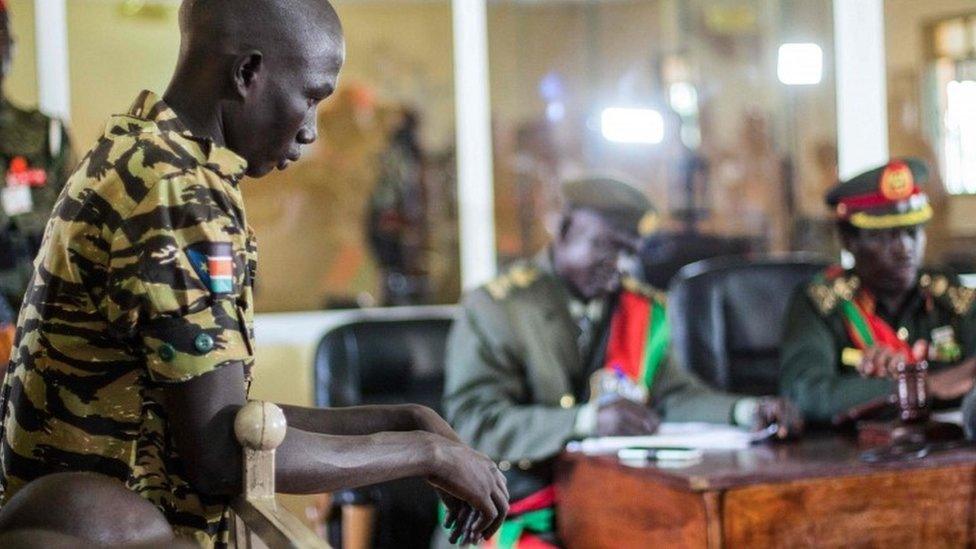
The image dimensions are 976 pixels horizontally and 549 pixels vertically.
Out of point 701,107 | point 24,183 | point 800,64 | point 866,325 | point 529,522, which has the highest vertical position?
point 800,64

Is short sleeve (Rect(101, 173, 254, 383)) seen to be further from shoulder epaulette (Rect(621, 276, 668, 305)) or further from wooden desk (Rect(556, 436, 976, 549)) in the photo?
shoulder epaulette (Rect(621, 276, 668, 305))

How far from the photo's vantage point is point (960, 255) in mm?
5258

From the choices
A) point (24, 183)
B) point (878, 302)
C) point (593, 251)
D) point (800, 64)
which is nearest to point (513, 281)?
point (593, 251)

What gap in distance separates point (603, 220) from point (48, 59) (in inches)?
84.0

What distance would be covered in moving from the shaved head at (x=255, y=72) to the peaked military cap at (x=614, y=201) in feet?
6.41

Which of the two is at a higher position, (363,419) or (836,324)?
(363,419)

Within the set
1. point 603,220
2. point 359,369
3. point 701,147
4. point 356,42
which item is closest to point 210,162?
point 603,220

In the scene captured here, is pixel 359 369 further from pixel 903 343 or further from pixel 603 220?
pixel 903 343

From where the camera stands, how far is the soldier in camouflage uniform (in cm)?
132

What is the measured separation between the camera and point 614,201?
11.1 ft

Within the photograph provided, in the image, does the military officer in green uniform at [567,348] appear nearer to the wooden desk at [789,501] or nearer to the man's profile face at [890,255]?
the wooden desk at [789,501]

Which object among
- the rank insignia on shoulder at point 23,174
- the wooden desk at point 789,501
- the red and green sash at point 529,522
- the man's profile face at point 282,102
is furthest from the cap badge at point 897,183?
the man's profile face at point 282,102

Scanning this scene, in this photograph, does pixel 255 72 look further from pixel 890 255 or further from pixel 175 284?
pixel 890 255

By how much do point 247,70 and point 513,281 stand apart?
80.0 inches
